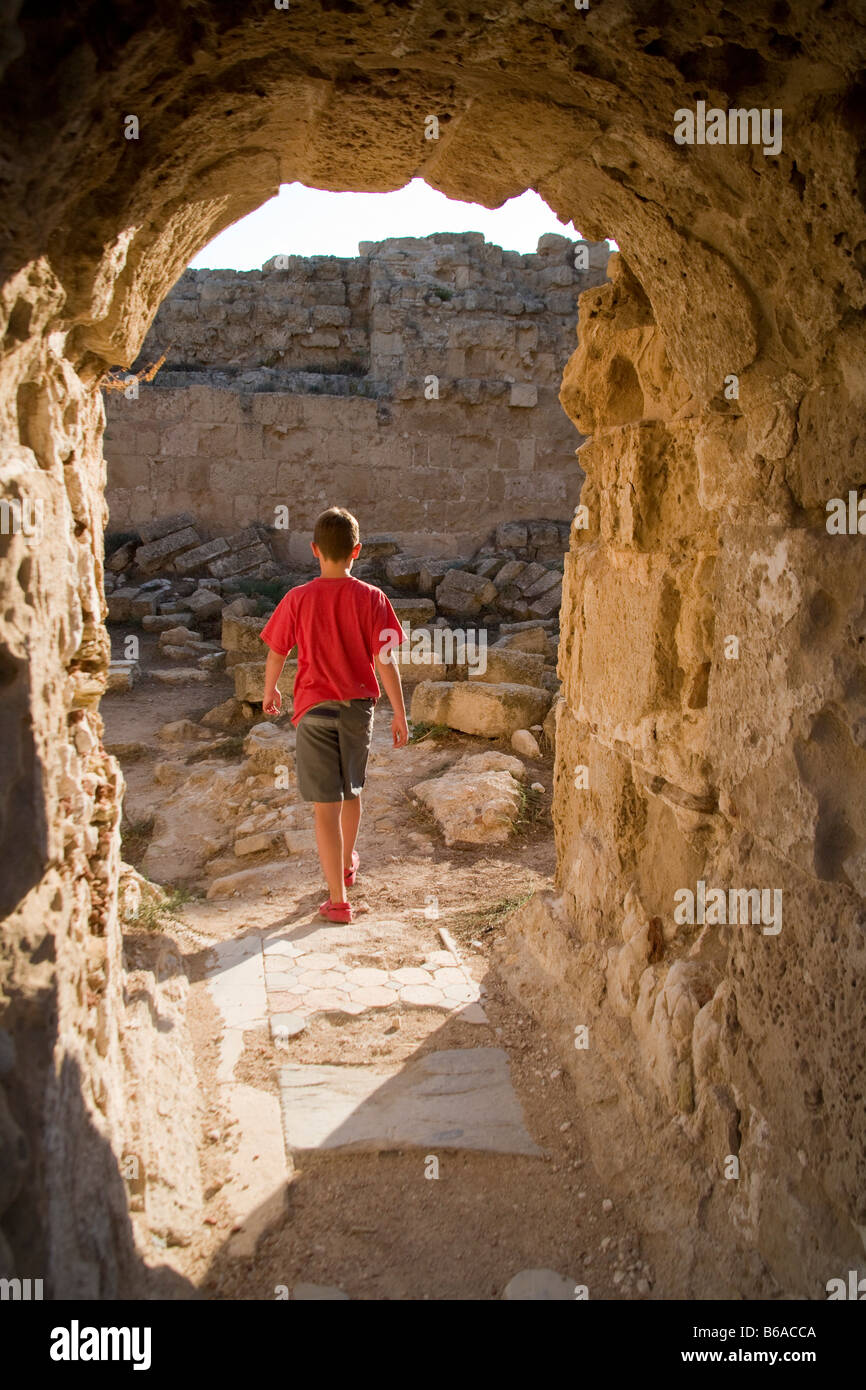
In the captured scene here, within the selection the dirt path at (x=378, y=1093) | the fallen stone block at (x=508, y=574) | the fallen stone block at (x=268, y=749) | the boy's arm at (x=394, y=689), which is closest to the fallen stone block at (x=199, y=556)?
the fallen stone block at (x=508, y=574)

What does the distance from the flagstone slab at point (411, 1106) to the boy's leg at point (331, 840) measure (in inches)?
43.6

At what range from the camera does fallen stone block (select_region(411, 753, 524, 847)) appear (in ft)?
16.9

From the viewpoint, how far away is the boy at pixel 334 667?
3.94m

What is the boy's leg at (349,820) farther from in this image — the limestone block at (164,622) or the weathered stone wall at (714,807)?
the limestone block at (164,622)

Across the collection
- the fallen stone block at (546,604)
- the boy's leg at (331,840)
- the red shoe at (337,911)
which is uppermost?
the fallen stone block at (546,604)

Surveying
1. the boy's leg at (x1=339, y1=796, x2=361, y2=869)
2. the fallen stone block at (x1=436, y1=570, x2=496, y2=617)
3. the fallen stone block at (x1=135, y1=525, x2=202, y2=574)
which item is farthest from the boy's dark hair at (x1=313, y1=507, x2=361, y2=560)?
the fallen stone block at (x1=135, y1=525, x2=202, y2=574)

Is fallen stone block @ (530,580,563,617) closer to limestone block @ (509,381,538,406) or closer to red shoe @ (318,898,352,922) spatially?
limestone block @ (509,381,538,406)

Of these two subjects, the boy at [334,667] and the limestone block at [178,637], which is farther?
the limestone block at [178,637]

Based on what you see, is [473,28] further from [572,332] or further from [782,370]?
[572,332]

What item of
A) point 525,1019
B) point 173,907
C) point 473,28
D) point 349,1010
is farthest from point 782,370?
point 173,907

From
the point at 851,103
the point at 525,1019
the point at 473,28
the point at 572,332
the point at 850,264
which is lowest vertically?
the point at 525,1019

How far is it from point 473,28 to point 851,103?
675 millimetres

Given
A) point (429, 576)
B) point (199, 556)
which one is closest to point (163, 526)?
point (199, 556)

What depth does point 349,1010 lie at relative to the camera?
3377mm
